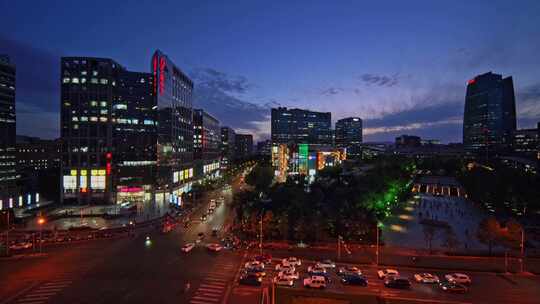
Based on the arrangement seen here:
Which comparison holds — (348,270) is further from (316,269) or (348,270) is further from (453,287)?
(453,287)

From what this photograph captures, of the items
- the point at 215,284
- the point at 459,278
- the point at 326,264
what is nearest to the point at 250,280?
the point at 215,284

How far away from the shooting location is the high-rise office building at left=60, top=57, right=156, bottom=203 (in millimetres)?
61750

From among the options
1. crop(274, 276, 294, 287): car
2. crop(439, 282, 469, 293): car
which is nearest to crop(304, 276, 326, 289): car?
crop(274, 276, 294, 287): car

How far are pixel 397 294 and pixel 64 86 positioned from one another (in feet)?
226

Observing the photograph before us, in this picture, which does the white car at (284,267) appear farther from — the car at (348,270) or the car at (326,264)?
the car at (348,270)

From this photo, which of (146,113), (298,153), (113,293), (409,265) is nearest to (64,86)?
(146,113)

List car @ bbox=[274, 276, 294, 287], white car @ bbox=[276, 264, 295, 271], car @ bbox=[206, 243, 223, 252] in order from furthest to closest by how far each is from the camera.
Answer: car @ bbox=[206, 243, 223, 252] < white car @ bbox=[276, 264, 295, 271] < car @ bbox=[274, 276, 294, 287]

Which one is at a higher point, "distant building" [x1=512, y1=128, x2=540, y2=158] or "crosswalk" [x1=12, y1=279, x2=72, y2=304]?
"distant building" [x1=512, y1=128, x2=540, y2=158]

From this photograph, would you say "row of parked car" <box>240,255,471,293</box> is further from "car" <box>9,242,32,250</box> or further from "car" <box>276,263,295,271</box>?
"car" <box>9,242,32,250</box>

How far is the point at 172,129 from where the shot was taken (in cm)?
7344

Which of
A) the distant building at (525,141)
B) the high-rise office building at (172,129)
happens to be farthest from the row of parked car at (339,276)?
the distant building at (525,141)

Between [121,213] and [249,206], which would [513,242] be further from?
[121,213]

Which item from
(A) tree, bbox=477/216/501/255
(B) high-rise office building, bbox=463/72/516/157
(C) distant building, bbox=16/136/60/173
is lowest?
(A) tree, bbox=477/216/501/255

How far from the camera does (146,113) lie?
68375mm
